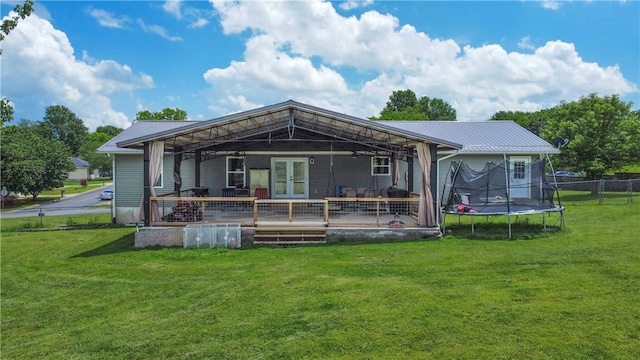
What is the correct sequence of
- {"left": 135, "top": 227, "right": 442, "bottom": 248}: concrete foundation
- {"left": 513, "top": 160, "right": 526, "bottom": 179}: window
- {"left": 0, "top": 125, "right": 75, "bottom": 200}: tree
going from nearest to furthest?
{"left": 135, "top": 227, "right": 442, "bottom": 248}: concrete foundation, {"left": 513, "top": 160, "right": 526, "bottom": 179}: window, {"left": 0, "top": 125, "right": 75, "bottom": 200}: tree

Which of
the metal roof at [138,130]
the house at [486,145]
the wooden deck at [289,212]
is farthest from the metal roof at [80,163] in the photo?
the house at [486,145]

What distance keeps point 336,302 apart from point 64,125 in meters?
96.8

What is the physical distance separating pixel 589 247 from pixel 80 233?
48.3 feet

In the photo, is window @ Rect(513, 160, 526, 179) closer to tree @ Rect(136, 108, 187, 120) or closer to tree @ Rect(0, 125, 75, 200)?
tree @ Rect(0, 125, 75, 200)

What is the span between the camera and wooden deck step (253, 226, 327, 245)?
1040cm

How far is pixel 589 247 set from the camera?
28.1 feet

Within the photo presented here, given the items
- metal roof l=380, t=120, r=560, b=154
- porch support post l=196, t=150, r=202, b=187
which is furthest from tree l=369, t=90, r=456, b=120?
porch support post l=196, t=150, r=202, b=187

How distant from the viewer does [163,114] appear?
5641 cm

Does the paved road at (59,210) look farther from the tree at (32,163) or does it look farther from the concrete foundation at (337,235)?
the concrete foundation at (337,235)

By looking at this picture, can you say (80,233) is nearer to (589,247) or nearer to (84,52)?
(84,52)

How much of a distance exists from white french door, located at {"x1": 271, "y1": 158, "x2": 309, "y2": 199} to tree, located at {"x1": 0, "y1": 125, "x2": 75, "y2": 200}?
72.1 ft

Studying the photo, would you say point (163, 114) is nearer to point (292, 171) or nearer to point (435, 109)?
point (435, 109)

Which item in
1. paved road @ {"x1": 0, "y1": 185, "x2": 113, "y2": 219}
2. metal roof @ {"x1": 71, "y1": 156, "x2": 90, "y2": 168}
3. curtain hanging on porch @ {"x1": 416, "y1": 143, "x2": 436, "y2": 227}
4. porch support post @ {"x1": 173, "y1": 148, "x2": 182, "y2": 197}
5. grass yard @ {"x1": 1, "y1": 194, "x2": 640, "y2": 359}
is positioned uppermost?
metal roof @ {"x1": 71, "y1": 156, "x2": 90, "y2": 168}

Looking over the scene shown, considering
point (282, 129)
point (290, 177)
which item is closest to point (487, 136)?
point (290, 177)
